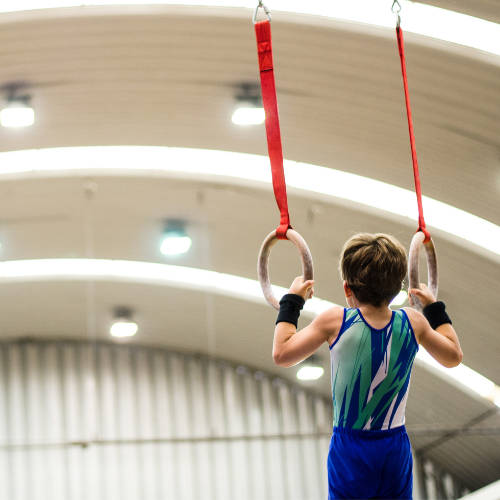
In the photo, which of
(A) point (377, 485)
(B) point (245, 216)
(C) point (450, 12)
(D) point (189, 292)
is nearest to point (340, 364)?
(A) point (377, 485)

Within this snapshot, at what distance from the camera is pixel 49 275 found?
42.3 feet

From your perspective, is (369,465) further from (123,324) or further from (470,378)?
(470,378)

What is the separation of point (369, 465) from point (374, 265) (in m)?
0.56

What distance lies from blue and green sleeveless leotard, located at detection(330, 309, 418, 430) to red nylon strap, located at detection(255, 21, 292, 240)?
0.41 metres

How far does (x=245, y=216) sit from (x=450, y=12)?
4921 millimetres

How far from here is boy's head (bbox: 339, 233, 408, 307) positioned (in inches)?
79.7

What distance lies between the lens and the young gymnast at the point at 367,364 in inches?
80.4

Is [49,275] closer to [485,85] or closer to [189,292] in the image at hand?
[189,292]

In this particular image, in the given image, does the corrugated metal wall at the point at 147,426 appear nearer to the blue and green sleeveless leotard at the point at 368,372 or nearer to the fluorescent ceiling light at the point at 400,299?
the fluorescent ceiling light at the point at 400,299

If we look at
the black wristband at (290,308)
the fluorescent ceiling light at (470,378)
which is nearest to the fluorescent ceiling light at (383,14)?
the black wristband at (290,308)

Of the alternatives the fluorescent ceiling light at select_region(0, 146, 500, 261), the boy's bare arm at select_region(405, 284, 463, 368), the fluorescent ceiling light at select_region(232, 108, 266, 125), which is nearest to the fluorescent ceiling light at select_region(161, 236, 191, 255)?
the fluorescent ceiling light at select_region(0, 146, 500, 261)

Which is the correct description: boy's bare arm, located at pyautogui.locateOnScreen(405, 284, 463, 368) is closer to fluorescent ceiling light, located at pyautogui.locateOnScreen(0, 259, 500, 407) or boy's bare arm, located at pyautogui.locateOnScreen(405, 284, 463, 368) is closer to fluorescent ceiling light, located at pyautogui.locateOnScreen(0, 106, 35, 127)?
fluorescent ceiling light, located at pyautogui.locateOnScreen(0, 106, 35, 127)

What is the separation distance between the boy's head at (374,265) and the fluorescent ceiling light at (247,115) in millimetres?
5749

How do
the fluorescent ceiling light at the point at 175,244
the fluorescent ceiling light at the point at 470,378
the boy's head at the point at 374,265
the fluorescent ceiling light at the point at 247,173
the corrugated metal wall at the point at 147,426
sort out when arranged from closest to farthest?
the boy's head at the point at 374,265 < the fluorescent ceiling light at the point at 247,173 < the fluorescent ceiling light at the point at 175,244 < the fluorescent ceiling light at the point at 470,378 < the corrugated metal wall at the point at 147,426
